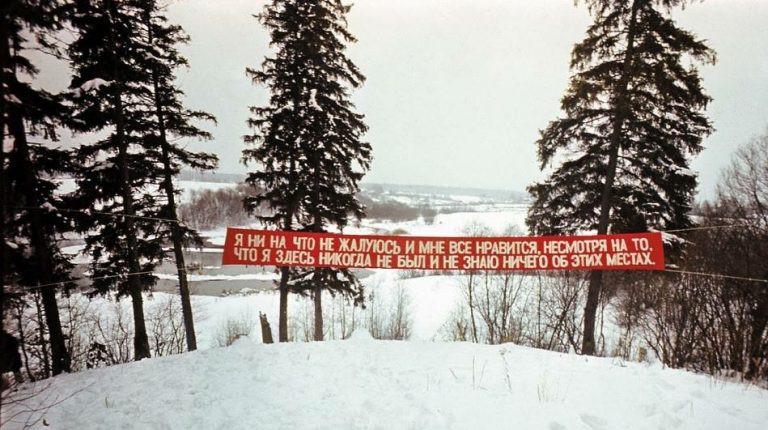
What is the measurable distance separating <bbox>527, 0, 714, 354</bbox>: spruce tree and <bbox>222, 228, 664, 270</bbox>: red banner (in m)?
2.84

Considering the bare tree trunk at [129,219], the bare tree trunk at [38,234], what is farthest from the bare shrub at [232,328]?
the bare tree trunk at [38,234]

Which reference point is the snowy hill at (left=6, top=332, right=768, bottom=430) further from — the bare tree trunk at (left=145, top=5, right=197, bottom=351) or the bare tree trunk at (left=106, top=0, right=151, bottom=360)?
the bare tree trunk at (left=145, top=5, right=197, bottom=351)

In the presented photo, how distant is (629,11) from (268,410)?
1302 cm

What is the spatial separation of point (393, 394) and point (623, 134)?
33.2 feet

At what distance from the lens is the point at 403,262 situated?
28.2ft

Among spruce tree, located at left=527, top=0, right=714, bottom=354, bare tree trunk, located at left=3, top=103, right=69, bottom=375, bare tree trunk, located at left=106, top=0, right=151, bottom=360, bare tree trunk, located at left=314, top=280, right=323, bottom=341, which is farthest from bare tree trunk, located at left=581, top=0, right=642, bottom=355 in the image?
bare tree trunk, located at left=3, top=103, right=69, bottom=375

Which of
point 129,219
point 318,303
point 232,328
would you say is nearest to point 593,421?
point 318,303

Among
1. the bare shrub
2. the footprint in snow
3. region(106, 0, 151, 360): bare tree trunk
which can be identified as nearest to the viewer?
the footprint in snow

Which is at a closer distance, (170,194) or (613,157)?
(613,157)

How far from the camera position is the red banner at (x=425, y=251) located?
26.9 ft

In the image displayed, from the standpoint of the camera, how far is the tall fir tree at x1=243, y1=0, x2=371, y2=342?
11695 mm

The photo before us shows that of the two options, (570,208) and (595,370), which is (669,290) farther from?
(595,370)

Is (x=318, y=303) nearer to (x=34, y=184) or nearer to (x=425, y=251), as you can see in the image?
(x=425, y=251)

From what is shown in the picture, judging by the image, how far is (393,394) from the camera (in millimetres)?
5309
